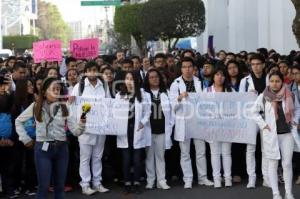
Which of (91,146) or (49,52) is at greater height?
(49,52)

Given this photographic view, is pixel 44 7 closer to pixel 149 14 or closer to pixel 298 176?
pixel 149 14

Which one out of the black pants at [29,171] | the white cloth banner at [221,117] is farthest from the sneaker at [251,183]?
the black pants at [29,171]

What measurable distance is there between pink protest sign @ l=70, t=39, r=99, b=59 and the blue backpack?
18.4 feet

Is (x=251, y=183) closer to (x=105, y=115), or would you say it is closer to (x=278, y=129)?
(x=278, y=129)

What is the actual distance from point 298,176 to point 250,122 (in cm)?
130

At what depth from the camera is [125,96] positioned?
865 centimetres

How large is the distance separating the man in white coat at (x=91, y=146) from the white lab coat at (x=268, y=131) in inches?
96.2

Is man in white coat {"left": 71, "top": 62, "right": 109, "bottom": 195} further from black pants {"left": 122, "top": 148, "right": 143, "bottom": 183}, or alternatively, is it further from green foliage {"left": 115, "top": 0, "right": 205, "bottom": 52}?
green foliage {"left": 115, "top": 0, "right": 205, "bottom": 52}

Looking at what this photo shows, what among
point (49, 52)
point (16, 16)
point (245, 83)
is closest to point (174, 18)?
point (49, 52)

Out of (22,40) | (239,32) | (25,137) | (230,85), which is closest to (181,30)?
(239,32)

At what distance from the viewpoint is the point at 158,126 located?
8656mm

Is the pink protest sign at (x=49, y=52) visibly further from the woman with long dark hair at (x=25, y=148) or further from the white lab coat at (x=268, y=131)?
the white lab coat at (x=268, y=131)

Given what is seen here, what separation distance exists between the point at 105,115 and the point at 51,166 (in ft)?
6.86

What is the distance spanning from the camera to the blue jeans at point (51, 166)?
667 cm
